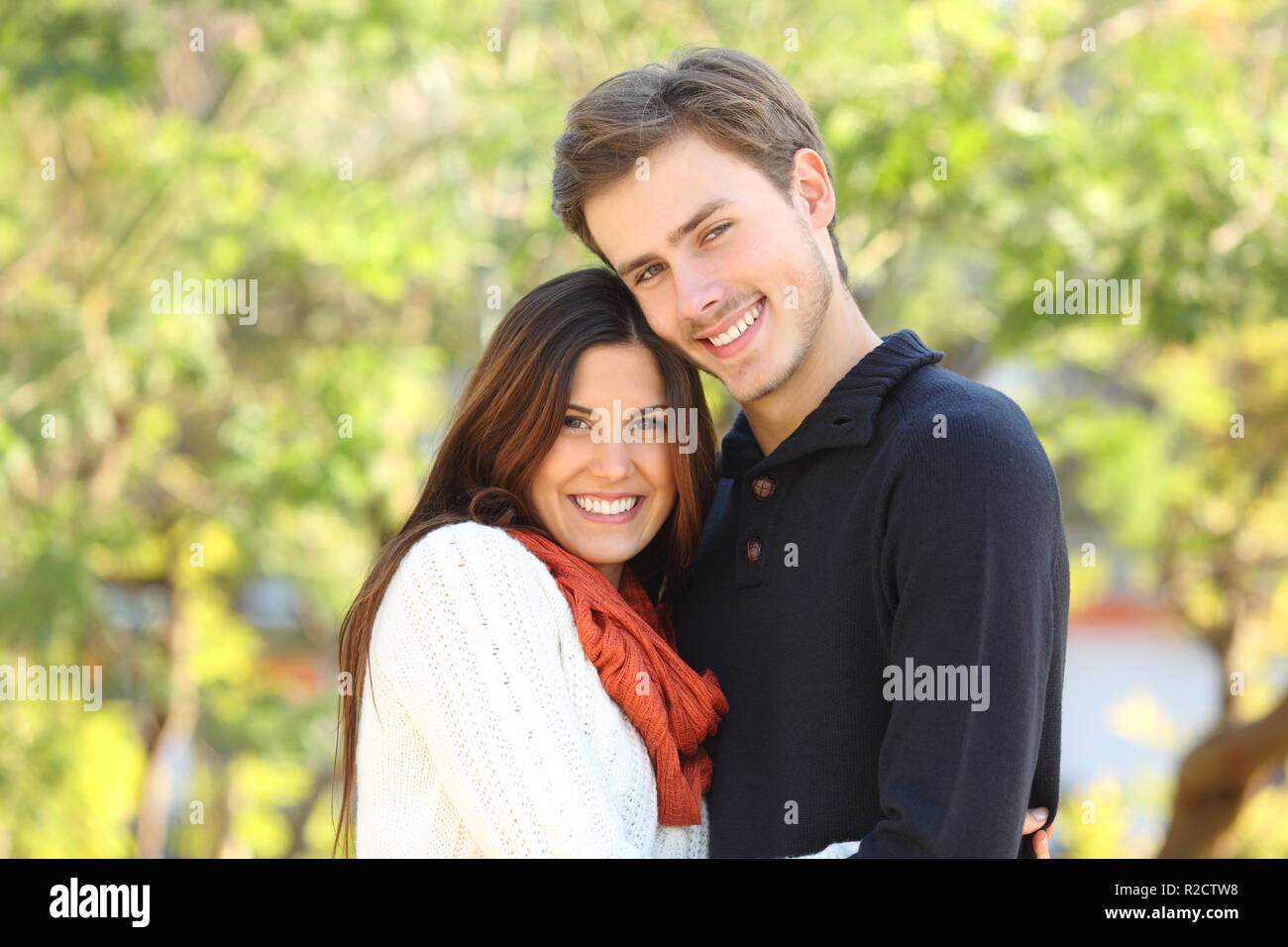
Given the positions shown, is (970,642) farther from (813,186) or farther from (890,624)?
(813,186)

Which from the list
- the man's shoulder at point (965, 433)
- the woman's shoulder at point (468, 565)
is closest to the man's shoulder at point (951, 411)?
the man's shoulder at point (965, 433)

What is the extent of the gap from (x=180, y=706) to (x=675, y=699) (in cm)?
460

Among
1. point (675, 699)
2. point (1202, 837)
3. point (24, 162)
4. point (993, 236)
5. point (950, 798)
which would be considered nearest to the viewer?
point (950, 798)

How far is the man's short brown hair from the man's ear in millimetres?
19

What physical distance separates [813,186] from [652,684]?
2.99ft

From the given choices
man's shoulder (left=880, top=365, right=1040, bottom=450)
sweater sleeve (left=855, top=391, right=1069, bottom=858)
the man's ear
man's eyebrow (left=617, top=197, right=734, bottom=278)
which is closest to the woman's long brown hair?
man's eyebrow (left=617, top=197, right=734, bottom=278)

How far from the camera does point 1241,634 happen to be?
5.65 metres

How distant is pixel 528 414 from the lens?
222 cm

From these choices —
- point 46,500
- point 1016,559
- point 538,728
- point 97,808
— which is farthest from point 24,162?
point 1016,559

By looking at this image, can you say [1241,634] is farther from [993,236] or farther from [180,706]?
[180,706]

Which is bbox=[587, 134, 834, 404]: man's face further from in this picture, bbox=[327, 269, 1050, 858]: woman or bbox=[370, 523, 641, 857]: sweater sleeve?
bbox=[370, 523, 641, 857]: sweater sleeve

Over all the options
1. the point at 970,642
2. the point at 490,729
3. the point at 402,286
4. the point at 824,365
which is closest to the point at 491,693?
the point at 490,729

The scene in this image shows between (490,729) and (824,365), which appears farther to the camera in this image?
(824,365)

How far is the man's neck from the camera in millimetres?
2164
